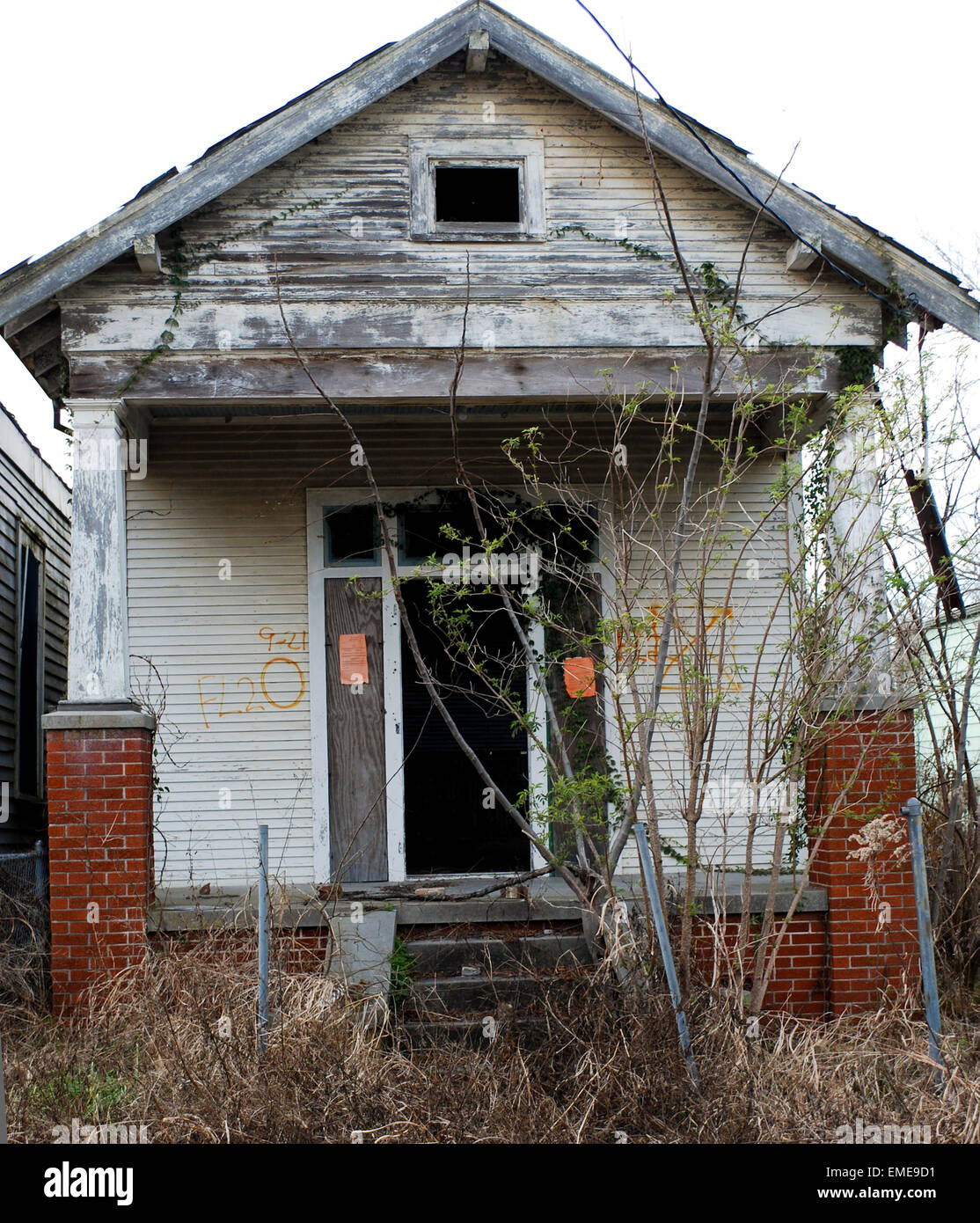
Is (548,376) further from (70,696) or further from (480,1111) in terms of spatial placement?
(480,1111)

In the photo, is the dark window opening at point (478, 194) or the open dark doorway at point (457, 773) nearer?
the dark window opening at point (478, 194)

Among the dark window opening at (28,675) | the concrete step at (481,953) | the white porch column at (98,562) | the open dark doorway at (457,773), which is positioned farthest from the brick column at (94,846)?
the dark window opening at (28,675)

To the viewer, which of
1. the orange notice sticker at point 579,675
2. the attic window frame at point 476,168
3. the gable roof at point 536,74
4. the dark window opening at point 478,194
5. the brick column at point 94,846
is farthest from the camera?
the dark window opening at point 478,194

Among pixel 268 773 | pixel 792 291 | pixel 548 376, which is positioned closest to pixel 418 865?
pixel 268 773

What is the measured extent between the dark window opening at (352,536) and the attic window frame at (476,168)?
84.6 inches

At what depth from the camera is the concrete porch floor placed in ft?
21.1

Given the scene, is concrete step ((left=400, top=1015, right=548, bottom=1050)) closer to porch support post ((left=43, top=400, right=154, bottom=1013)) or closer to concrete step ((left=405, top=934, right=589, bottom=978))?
concrete step ((left=405, top=934, right=589, bottom=978))

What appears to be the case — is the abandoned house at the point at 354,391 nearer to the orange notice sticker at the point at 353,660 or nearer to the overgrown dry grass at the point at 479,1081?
the orange notice sticker at the point at 353,660

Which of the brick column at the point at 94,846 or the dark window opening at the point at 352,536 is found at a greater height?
the dark window opening at the point at 352,536

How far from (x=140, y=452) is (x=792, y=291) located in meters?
4.12

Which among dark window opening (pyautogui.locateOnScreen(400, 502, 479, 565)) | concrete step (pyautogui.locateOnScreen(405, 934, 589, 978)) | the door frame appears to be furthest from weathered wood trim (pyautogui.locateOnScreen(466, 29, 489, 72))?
concrete step (pyautogui.locateOnScreen(405, 934, 589, 978))

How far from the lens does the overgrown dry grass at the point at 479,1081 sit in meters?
4.39

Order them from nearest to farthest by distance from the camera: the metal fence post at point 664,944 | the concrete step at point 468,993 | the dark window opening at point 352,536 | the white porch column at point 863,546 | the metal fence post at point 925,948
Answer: the metal fence post at point 664,944, the metal fence post at point 925,948, the concrete step at point 468,993, the white porch column at point 863,546, the dark window opening at point 352,536

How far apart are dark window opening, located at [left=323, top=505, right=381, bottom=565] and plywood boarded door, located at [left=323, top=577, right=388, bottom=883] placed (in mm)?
174
